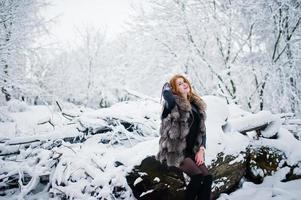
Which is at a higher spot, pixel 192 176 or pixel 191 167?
pixel 191 167

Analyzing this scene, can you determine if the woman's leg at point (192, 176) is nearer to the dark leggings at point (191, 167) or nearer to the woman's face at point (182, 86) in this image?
the dark leggings at point (191, 167)

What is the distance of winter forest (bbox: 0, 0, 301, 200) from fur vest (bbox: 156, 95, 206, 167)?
40cm

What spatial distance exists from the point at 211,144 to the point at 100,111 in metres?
2.45

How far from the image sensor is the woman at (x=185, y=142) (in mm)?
3281

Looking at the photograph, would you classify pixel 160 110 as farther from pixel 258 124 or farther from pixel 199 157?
pixel 199 157

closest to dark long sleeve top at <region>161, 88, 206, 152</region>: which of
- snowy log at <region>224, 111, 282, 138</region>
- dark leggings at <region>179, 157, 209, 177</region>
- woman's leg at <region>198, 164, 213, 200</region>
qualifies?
dark leggings at <region>179, 157, 209, 177</region>

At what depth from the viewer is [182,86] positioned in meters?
3.55

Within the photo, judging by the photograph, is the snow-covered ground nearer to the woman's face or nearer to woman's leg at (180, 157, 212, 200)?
woman's leg at (180, 157, 212, 200)

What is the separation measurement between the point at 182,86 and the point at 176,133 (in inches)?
25.7

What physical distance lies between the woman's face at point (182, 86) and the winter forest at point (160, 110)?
0.33 m

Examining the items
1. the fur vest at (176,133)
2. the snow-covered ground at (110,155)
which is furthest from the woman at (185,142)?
the snow-covered ground at (110,155)

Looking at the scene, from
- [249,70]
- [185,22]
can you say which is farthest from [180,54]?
[249,70]

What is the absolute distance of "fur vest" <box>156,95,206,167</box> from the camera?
10.7 ft

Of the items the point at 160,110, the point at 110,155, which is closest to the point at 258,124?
the point at 160,110
